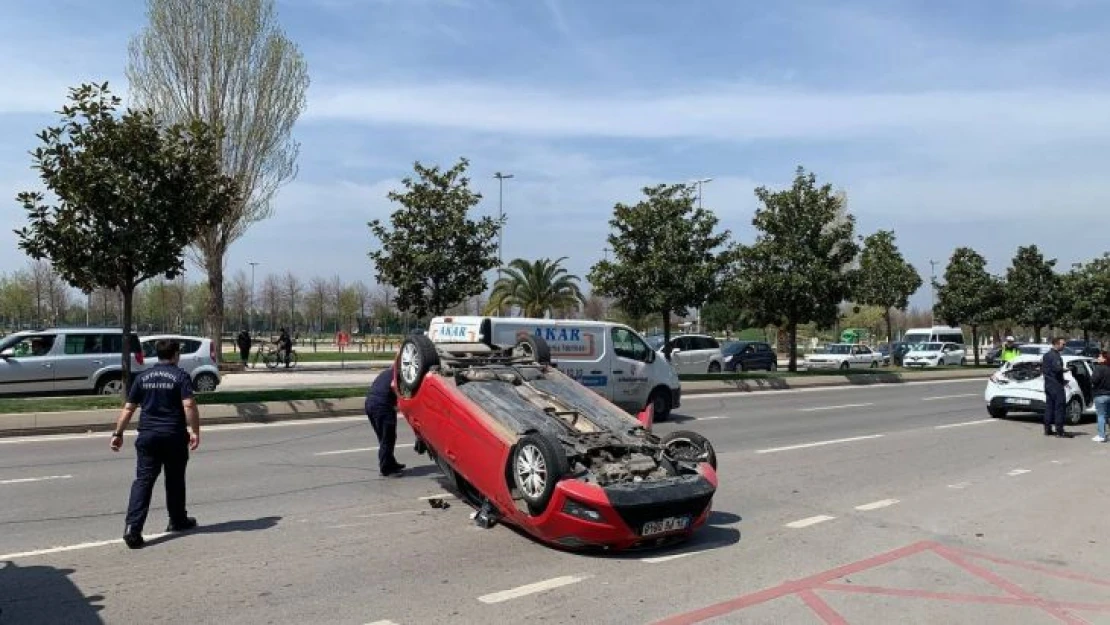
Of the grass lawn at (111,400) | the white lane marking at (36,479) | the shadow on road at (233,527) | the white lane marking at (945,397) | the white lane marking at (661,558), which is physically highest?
the grass lawn at (111,400)

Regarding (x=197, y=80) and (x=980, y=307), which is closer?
(x=197, y=80)

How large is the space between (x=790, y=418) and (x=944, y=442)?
4.08 meters

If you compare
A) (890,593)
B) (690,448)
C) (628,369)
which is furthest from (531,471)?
(628,369)

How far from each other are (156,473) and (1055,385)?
14674mm

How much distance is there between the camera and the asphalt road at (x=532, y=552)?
5.56 metres

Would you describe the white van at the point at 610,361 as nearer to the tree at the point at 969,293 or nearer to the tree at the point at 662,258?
the tree at the point at 662,258

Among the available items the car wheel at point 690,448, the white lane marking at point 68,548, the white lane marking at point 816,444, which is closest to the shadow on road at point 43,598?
the white lane marking at point 68,548

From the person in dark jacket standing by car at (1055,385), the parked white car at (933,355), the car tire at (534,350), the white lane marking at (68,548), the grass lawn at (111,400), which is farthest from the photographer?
the parked white car at (933,355)

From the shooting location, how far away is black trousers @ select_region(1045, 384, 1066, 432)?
15344mm

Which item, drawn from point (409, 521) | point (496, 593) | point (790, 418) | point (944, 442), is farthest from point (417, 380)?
point (790, 418)

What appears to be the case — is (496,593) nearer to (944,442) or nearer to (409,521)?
(409,521)

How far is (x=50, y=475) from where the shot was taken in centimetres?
1034

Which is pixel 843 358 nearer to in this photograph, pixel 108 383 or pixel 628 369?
pixel 628 369

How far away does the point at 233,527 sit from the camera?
7.68 m
